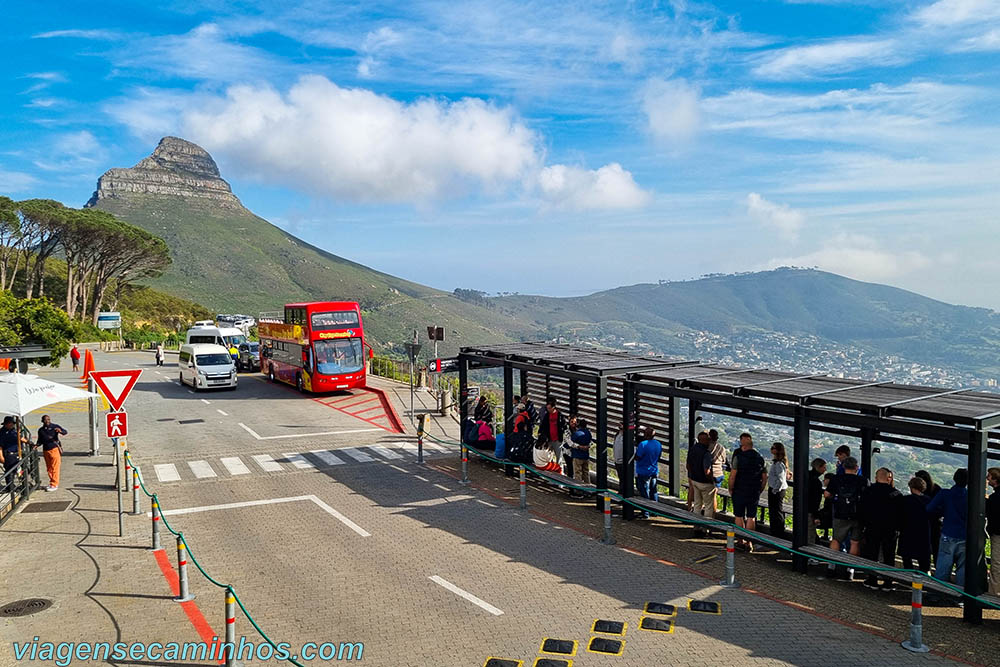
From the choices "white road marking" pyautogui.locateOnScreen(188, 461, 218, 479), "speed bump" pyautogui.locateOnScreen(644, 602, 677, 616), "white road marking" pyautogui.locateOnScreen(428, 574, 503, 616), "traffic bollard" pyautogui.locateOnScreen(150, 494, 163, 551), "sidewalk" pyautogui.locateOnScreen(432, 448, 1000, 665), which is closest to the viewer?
"sidewalk" pyautogui.locateOnScreen(432, 448, 1000, 665)

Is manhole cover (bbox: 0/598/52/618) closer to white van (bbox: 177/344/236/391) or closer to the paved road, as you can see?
the paved road

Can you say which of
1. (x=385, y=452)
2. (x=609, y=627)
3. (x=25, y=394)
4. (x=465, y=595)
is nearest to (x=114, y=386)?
(x=25, y=394)

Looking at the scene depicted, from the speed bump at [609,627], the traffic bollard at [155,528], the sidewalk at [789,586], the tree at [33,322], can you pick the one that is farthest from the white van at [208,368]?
the speed bump at [609,627]

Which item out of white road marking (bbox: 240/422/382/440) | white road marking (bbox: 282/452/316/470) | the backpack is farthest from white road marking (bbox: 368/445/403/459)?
the backpack

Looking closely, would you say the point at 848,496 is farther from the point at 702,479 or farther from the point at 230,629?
the point at 230,629

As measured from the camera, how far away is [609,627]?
8992 mm

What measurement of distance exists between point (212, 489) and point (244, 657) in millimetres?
9112

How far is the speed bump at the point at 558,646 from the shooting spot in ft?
27.3

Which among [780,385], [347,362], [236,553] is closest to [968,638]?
[780,385]

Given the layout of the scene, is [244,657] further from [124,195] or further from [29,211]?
[124,195]

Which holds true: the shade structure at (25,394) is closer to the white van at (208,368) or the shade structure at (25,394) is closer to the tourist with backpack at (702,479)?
the tourist with backpack at (702,479)

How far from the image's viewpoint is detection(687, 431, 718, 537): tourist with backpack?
12.5 meters

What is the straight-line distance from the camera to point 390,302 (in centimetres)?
15438

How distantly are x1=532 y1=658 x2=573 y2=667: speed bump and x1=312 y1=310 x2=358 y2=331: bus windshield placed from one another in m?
25.5
